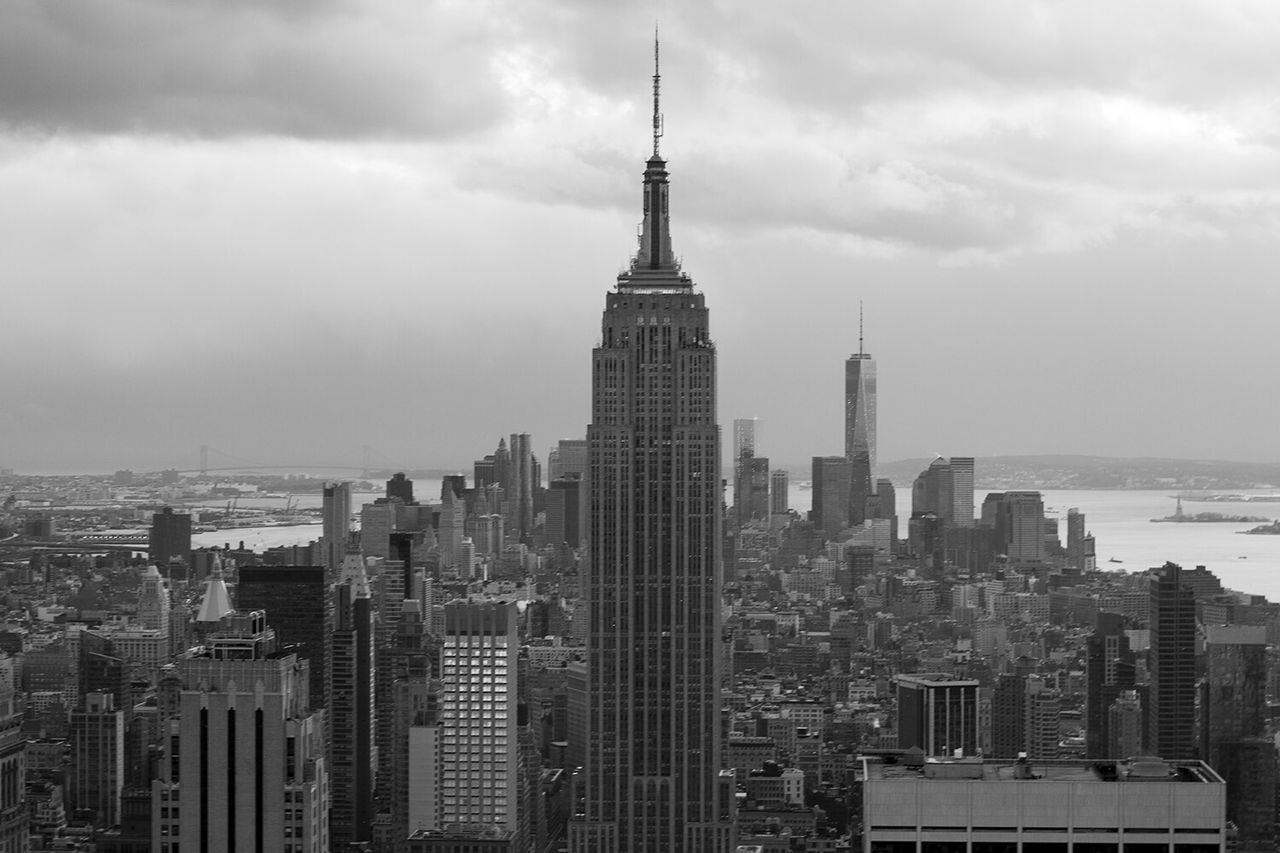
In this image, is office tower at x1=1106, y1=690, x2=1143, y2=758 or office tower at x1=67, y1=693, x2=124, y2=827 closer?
office tower at x1=67, y1=693, x2=124, y2=827

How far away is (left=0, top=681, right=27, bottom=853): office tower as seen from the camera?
15.2 metres

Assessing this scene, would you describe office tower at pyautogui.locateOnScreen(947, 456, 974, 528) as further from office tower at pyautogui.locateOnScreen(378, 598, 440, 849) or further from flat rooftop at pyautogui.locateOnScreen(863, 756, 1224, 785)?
flat rooftop at pyautogui.locateOnScreen(863, 756, 1224, 785)

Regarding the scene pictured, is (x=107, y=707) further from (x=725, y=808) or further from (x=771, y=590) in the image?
(x=771, y=590)

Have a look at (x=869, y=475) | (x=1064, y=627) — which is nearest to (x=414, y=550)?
(x=869, y=475)

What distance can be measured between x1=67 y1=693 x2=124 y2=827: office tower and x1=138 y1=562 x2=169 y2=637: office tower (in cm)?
71

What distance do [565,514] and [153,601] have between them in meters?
6.47

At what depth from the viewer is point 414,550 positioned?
73.8 ft

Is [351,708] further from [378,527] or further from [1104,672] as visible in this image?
[1104,672]

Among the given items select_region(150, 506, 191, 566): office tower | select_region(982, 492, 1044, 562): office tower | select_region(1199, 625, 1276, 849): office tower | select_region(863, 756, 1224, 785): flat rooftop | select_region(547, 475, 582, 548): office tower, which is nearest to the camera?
select_region(863, 756, 1224, 785): flat rooftop

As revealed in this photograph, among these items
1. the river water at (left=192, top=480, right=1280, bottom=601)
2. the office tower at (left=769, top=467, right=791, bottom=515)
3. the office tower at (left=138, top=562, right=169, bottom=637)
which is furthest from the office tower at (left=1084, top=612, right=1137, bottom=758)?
the office tower at (left=138, top=562, right=169, bottom=637)

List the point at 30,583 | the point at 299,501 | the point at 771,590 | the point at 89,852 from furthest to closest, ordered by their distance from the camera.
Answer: the point at 771,590, the point at 299,501, the point at 30,583, the point at 89,852

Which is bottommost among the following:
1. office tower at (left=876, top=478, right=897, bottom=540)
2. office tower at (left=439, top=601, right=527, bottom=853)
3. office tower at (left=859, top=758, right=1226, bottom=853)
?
office tower at (left=439, top=601, right=527, bottom=853)

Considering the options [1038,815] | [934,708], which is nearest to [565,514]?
[934,708]

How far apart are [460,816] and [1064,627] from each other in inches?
289
